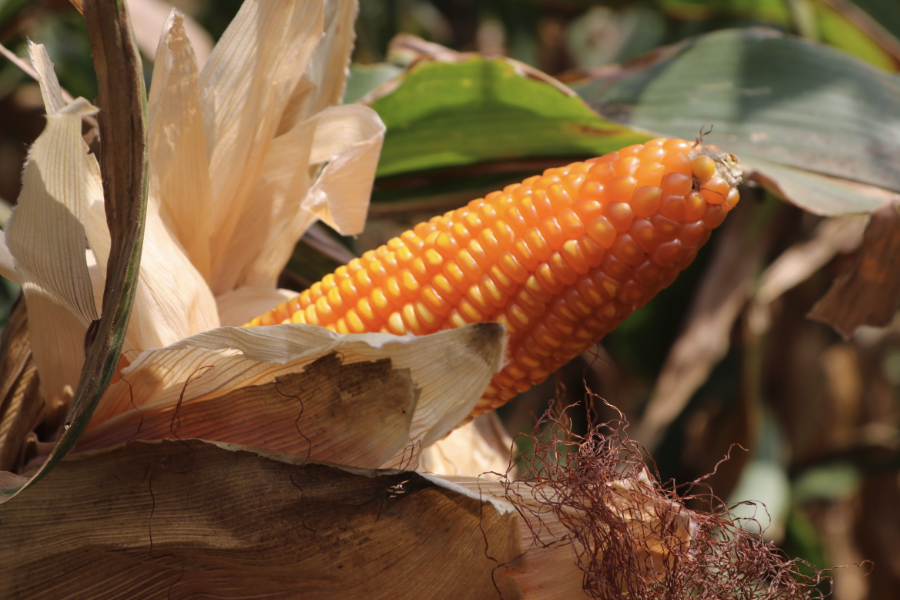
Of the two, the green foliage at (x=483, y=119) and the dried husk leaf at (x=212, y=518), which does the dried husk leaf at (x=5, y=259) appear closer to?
the dried husk leaf at (x=212, y=518)

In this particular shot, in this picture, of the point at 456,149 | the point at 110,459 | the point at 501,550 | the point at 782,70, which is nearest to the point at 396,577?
the point at 501,550

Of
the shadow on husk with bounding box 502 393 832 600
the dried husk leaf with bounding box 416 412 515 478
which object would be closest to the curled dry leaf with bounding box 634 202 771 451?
the dried husk leaf with bounding box 416 412 515 478

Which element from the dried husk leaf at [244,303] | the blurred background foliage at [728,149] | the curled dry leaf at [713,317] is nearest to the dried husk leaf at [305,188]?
the dried husk leaf at [244,303]

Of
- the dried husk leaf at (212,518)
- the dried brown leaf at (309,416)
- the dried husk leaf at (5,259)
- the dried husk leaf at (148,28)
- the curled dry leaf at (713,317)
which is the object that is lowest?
the curled dry leaf at (713,317)

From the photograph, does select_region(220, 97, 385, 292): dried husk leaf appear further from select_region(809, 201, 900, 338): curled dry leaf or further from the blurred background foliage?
select_region(809, 201, 900, 338): curled dry leaf

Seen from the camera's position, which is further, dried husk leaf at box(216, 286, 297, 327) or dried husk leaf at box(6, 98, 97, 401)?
dried husk leaf at box(216, 286, 297, 327)

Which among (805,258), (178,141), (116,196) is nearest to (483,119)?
(178,141)

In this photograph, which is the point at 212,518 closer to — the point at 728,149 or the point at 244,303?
the point at 244,303
